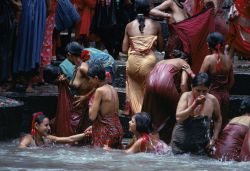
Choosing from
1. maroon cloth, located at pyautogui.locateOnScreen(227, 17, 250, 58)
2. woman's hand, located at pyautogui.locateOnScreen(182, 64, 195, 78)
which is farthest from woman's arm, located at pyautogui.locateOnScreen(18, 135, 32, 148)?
maroon cloth, located at pyautogui.locateOnScreen(227, 17, 250, 58)

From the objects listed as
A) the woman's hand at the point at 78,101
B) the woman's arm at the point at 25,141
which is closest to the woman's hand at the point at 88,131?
the woman's hand at the point at 78,101

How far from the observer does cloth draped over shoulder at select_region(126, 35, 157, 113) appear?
43.1 feet

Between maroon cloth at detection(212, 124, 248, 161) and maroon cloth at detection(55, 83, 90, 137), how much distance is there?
1941mm

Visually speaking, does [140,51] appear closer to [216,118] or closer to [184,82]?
[184,82]

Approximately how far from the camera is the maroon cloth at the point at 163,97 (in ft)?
40.4

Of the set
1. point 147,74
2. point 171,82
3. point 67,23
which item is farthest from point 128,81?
point 67,23

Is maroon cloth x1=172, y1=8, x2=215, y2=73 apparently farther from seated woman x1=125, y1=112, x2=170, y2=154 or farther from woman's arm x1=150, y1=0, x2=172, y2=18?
seated woman x1=125, y1=112, x2=170, y2=154

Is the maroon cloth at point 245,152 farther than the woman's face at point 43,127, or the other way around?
the woman's face at point 43,127

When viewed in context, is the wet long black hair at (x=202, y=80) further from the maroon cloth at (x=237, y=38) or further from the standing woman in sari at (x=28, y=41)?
the standing woman in sari at (x=28, y=41)

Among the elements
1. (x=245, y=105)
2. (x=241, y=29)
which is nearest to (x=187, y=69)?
(x=245, y=105)

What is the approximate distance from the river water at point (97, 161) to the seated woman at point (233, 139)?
13 centimetres

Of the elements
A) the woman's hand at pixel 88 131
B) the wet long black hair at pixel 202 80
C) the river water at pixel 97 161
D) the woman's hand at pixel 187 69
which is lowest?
the river water at pixel 97 161

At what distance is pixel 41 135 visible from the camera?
41.0ft

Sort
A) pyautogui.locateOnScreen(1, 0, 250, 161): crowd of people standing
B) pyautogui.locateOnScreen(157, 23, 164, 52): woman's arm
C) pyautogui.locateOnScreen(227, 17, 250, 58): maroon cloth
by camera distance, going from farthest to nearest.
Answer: pyautogui.locateOnScreen(227, 17, 250, 58): maroon cloth, pyautogui.locateOnScreen(157, 23, 164, 52): woman's arm, pyautogui.locateOnScreen(1, 0, 250, 161): crowd of people standing
